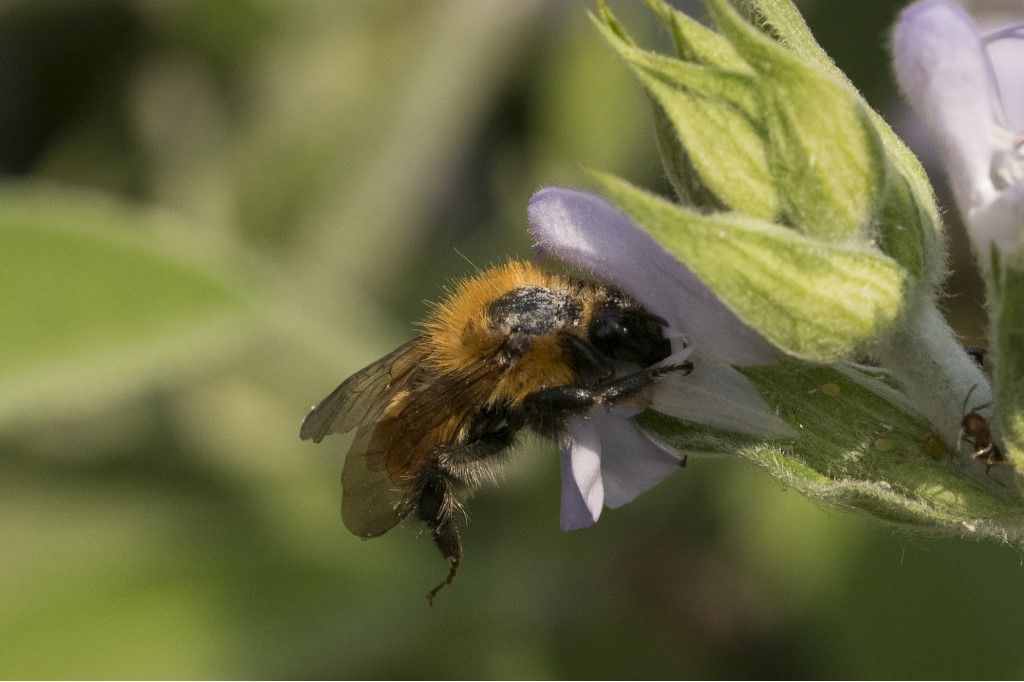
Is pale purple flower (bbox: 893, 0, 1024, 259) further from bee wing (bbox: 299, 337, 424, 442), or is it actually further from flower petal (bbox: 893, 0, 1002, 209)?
bee wing (bbox: 299, 337, 424, 442)

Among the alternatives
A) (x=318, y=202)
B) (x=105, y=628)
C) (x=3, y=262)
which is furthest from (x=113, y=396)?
(x=318, y=202)

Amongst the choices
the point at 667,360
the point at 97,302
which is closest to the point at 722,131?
the point at 667,360

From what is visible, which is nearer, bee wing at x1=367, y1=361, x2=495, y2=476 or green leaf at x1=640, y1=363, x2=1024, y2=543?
green leaf at x1=640, y1=363, x2=1024, y2=543

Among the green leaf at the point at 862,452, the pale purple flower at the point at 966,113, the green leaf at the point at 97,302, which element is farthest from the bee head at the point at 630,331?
the green leaf at the point at 97,302

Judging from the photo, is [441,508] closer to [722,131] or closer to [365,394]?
[365,394]

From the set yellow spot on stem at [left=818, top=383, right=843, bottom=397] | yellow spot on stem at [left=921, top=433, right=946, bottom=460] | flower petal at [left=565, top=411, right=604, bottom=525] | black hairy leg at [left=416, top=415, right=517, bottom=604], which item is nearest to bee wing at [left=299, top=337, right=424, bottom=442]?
black hairy leg at [left=416, top=415, right=517, bottom=604]

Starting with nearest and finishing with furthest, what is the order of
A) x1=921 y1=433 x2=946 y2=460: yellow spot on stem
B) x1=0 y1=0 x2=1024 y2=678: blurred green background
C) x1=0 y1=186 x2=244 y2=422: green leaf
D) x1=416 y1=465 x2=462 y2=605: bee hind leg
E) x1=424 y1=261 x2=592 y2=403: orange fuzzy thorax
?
x1=921 y1=433 x2=946 y2=460: yellow spot on stem, x1=424 y1=261 x2=592 y2=403: orange fuzzy thorax, x1=416 y1=465 x2=462 y2=605: bee hind leg, x1=0 y1=186 x2=244 y2=422: green leaf, x1=0 y1=0 x2=1024 y2=678: blurred green background

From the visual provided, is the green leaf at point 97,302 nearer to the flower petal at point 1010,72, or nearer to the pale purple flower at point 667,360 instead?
the pale purple flower at point 667,360
